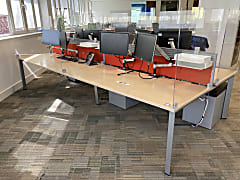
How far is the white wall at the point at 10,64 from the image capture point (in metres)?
3.56

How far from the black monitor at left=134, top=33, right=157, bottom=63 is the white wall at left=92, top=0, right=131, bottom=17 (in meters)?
4.98

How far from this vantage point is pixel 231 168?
1852mm

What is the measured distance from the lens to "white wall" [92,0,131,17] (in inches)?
287

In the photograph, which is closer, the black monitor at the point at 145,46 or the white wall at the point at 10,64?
the black monitor at the point at 145,46

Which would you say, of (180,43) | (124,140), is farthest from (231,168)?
(180,43)

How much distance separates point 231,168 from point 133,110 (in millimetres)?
1514

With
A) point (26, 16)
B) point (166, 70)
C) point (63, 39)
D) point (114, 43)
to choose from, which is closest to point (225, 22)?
point (166, 70)

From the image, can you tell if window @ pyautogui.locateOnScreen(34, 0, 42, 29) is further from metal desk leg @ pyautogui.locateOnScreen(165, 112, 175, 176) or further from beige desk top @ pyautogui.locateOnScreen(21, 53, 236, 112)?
metal desk leg @ pyautogui.locateOnScreen(165, 112, 175, 176)

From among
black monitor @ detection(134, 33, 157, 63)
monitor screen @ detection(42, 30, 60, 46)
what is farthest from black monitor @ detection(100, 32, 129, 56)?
monitor screen @ detection(42, 30, 60, 46)

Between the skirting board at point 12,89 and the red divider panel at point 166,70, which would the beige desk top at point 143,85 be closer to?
→ the red divider panel at point 166,70

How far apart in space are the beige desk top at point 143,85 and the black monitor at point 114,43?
0.28 metres

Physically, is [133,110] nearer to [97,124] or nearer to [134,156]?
[97,124]

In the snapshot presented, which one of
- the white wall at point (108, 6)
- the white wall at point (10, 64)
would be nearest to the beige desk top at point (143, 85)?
the white wall at point (10, 64)

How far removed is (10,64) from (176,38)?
312cm
